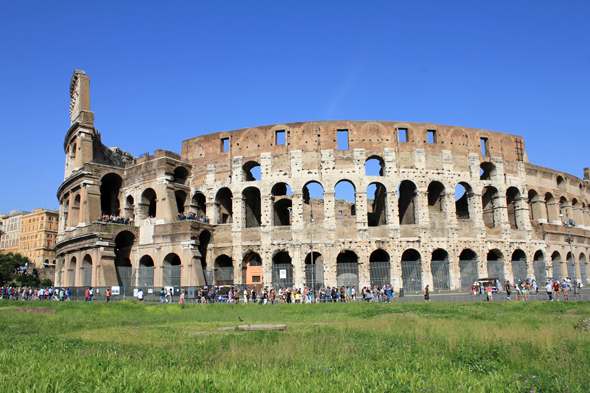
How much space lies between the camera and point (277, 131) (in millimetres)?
32531

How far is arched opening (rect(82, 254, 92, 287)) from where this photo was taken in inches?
1222

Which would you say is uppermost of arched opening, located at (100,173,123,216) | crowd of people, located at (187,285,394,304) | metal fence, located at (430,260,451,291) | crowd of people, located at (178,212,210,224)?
arched opening, located at (100,173,123,216)

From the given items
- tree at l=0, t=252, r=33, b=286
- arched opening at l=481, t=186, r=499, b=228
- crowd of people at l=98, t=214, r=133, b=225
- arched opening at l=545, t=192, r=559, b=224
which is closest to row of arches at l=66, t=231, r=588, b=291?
crowd of people at l=98, t=214, r=133, b=225

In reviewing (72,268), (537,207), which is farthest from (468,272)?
(72,268)

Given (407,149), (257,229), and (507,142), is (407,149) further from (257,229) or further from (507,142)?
(257,229)

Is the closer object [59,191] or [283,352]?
[283,352]

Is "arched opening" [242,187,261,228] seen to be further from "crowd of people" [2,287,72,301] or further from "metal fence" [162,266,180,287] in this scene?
"crowd of people" [2,287,72,301]

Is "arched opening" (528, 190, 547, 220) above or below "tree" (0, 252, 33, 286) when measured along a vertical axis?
above

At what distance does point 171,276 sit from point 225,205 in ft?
22.7

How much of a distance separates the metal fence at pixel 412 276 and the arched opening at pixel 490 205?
784cm

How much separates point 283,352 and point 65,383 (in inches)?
144

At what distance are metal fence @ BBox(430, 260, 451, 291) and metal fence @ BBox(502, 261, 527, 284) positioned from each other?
17.8 ft

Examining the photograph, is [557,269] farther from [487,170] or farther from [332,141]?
[332,141]

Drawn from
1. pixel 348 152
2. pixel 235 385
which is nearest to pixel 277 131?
pixel 348 152
